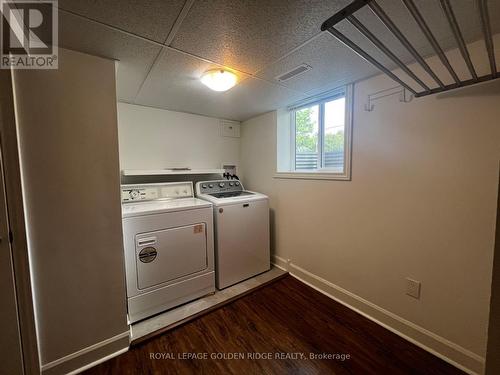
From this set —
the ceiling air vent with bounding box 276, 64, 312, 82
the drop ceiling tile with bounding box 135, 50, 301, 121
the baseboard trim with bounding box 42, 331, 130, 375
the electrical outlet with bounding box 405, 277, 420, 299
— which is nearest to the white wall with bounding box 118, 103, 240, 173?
the drop ceiling tile with bounding box 135, 50, 301, 121

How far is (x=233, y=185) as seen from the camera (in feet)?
9.02

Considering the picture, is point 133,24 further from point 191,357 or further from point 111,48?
point 191,357

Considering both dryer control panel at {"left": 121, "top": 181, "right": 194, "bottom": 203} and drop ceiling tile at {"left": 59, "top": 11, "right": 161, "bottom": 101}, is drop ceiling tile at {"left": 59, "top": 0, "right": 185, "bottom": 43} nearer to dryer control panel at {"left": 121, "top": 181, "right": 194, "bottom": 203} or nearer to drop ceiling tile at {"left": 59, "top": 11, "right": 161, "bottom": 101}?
drop ceiling tile at {"left": 59, "top": 11, "right": 161, "bottom": 101}

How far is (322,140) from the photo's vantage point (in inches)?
87.4

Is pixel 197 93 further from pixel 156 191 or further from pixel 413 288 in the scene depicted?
pixel 413 288

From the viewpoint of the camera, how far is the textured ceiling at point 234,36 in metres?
0.95

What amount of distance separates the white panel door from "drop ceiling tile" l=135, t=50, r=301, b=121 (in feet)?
3.70

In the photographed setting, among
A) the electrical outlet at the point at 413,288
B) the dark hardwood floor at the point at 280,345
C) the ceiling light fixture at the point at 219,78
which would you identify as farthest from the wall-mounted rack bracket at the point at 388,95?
the dark hardwood floor at the point at 280,345

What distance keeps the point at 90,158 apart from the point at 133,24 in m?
0.80

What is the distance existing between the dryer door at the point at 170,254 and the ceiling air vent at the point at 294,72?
4.79 ft

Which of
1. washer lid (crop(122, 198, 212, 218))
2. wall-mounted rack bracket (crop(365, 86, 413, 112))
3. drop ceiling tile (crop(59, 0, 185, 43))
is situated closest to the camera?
drop ceiling tile (crop(59, 0, 185, 43))

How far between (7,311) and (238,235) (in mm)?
1611

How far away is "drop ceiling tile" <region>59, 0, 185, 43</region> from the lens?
92cm

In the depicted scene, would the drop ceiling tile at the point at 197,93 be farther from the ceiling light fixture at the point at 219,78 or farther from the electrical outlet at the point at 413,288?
the electrical outlet at the point at 413,288
